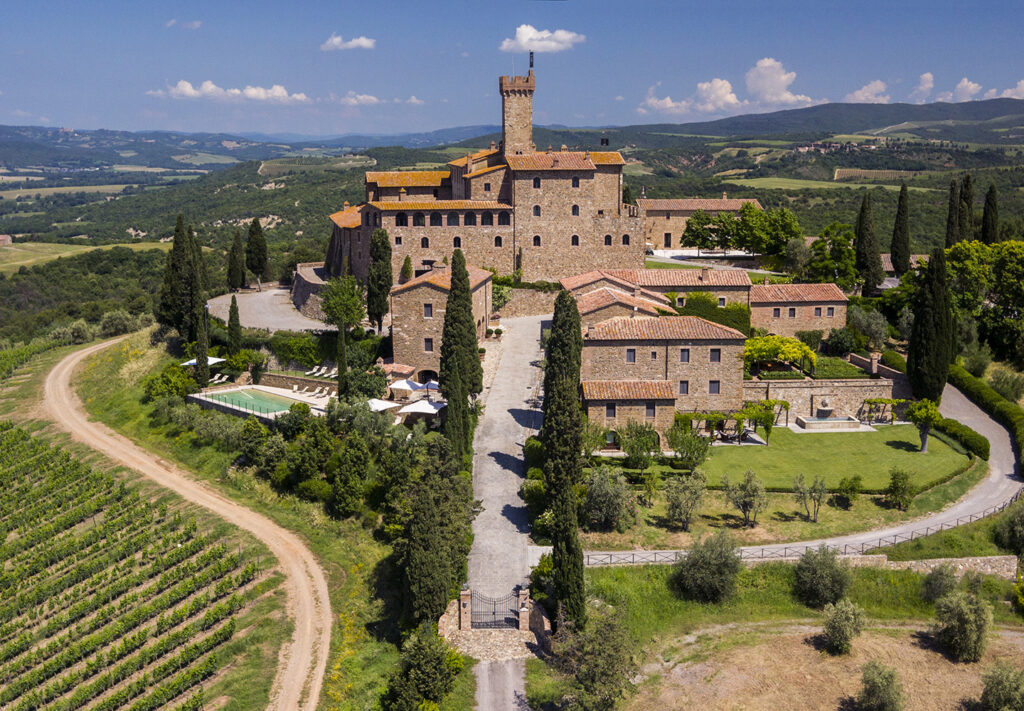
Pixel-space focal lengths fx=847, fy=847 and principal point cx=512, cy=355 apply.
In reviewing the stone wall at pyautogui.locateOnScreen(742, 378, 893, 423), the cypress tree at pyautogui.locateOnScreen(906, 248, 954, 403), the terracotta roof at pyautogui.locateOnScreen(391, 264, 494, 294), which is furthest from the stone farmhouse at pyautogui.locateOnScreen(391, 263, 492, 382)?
the cypress tree at pyautogui.locateOnScreen(906, 248, 954, 403)

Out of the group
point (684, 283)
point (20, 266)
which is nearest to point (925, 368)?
point (684, 283)

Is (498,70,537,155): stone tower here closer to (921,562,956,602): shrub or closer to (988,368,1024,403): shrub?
(988,368,1024,403): shrub

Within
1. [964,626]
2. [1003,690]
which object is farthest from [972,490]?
[1003,690]

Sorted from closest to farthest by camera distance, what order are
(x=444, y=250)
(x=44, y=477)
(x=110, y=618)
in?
(x=110, y=618) < (x=44, y=477) < (x=444, y=250)

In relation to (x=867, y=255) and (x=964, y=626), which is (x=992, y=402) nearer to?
(x=867, y=255)

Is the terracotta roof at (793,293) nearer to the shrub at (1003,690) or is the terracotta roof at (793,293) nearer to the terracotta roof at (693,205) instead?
the terracotta roof at (693,205)

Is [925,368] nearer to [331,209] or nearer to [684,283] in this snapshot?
[684,283]
